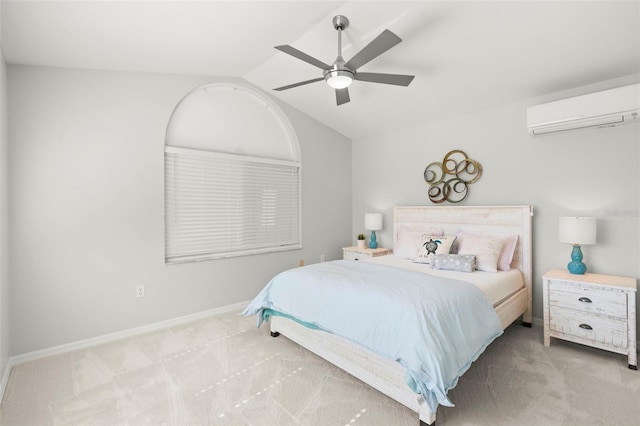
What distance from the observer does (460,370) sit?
6.07ft

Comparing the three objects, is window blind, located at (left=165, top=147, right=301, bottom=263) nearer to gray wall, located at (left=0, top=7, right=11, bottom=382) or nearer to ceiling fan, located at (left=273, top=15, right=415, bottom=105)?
gray wall, located at (left=0, top=7, right=11, bottom=382)

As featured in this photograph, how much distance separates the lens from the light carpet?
186 centimetres

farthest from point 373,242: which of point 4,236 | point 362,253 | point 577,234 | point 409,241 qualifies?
point 4,236

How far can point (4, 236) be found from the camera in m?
2.38

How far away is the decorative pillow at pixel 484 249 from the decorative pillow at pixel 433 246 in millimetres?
140

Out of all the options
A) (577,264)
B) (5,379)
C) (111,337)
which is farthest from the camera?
(111,337)

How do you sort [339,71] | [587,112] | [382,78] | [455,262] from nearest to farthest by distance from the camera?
[339,71] < [382,78] < [587,112] < [455,262]

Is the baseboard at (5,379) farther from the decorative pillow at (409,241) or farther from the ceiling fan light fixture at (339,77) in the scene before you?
the decorative pillow at (409,241)

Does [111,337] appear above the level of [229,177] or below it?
below

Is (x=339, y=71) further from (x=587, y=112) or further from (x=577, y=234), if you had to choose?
→ (x=577, y=234)

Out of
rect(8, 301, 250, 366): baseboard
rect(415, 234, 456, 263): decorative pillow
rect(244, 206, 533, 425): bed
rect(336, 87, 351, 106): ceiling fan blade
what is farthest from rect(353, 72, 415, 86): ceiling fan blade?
rect(8, 301, 250, 366): baseboard

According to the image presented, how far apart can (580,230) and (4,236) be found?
481cm

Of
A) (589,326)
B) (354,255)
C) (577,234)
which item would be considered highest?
(577,234)

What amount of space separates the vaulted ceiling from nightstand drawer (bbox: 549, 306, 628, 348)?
7.05ft
